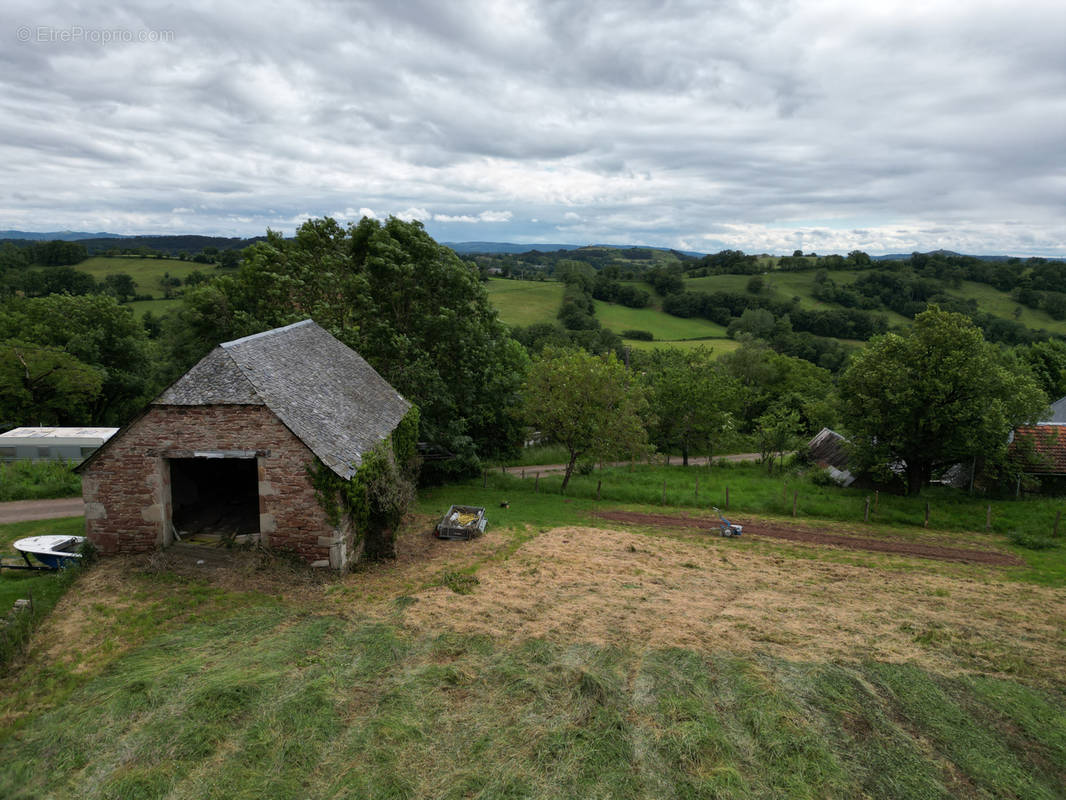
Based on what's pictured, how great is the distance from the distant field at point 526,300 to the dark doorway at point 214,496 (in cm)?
6386

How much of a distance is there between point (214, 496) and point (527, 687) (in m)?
16.2

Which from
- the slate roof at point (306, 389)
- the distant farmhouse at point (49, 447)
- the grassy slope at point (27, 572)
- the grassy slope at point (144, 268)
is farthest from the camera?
the grassy slope at point (144, 268)

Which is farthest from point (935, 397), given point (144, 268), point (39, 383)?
point (144, 268)

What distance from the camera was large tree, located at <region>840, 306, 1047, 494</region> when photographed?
1060 inches

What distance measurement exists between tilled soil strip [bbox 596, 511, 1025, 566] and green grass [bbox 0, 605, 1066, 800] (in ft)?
39.2

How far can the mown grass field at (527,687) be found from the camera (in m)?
8.69

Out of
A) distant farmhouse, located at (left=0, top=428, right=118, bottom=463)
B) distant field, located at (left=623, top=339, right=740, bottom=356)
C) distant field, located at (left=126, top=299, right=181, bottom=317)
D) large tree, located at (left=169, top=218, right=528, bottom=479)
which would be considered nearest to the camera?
large tree, located at (left=169, top=218, right=528, bottom=479)

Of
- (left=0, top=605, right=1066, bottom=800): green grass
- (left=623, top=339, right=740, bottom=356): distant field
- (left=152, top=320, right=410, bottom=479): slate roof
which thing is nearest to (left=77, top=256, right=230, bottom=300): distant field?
(left=623, top=339, right=740, bottom=356): distant field

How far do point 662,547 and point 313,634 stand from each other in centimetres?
1314

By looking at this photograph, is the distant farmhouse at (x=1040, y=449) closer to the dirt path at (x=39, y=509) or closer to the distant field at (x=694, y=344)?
the dirt path at (x=39, y=509)

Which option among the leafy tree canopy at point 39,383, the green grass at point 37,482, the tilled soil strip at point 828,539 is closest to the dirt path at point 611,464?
the tilled soil strip at point 828,539

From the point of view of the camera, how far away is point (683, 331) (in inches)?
3853

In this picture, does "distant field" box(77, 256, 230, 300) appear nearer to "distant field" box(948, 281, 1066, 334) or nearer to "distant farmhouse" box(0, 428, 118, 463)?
"distant farmhouse" box(0, 428, 118, 463)

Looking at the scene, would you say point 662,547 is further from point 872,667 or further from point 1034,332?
point 1034,332
